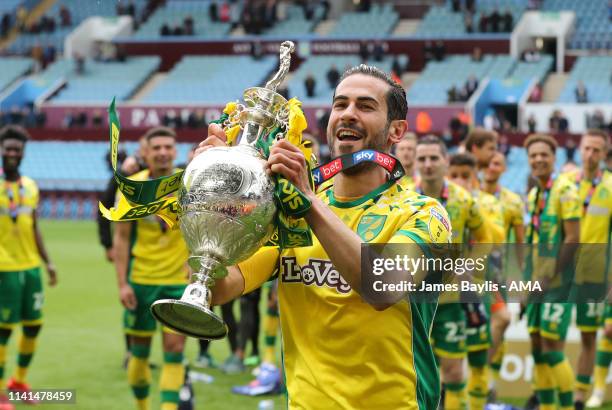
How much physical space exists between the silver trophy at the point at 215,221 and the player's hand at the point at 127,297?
4.48 m

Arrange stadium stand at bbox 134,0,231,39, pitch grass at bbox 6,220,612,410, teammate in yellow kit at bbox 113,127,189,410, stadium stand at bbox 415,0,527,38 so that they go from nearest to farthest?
teammate in yellow kit at bbox 113,127,189,410 → pitch grass at bbox 6,220,612,410 → stadium stand at bbox 415,0,527,38 → stadium stand at bbox 134,0,231,39

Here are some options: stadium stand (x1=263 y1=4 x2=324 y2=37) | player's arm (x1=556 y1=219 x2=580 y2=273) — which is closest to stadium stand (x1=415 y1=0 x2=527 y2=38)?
stadium stand (x1=263 y1=4 x2=324 y2=37)

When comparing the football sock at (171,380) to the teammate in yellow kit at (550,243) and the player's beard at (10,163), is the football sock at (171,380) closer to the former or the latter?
the player's beard at (10,163)

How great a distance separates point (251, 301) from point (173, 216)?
21.3 feet

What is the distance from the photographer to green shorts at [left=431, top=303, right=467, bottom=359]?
22.4ft

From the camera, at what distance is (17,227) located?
8227mm

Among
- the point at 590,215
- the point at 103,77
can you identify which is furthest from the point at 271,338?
the point at 103,77

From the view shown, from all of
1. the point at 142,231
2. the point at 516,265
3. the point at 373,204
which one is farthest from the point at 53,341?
the point at 373,204

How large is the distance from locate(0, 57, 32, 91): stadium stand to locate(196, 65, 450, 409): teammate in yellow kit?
3454 centimetres

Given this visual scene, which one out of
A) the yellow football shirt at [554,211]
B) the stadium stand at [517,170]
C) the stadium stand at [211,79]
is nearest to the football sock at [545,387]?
the yellow football shirt at [554,211]

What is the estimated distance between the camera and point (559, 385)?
23.0ft

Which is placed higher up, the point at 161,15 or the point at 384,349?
the point at 384,349

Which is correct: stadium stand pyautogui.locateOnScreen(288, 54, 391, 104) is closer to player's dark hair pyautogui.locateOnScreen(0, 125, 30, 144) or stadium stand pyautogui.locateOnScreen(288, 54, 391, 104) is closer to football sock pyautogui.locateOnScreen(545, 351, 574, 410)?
player's dark hair pyautogui.locateOnScreen(0, 125, 30, 144)

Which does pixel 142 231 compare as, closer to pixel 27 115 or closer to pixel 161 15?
pixel 27 115
